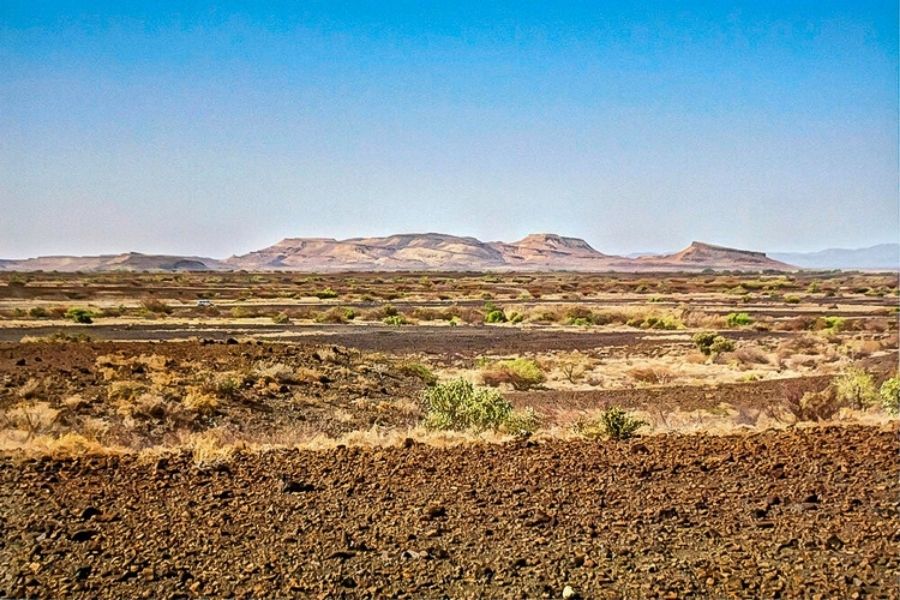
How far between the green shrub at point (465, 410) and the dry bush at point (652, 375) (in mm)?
12466

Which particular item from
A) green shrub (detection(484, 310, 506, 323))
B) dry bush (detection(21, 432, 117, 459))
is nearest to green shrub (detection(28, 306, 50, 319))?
green shrub (detection(484, 310, 506, 323))

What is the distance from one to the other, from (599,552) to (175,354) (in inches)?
842

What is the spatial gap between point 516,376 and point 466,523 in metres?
20.4

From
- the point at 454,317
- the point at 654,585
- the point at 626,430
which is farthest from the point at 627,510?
the point at 454,317

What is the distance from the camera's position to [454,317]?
198 ft

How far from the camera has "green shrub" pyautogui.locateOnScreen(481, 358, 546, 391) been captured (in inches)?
1092

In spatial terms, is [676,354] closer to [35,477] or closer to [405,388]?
[405,388]

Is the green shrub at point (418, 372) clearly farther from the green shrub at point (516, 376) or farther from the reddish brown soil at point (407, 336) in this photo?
the reddish brown soil at point (407, 336)

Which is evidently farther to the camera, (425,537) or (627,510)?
(627,510)

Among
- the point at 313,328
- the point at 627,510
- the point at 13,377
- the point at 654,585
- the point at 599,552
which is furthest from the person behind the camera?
the point at 313,328

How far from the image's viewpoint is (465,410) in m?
16.7

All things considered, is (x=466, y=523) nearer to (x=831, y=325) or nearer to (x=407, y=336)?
(x=407, y=336)

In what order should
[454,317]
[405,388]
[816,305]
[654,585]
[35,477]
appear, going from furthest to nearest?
[816,305] → [454,317] → [405,388] → [35,477] → [654,585]

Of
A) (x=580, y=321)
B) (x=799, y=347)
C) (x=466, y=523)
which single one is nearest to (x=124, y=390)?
(x=466, y=523)
